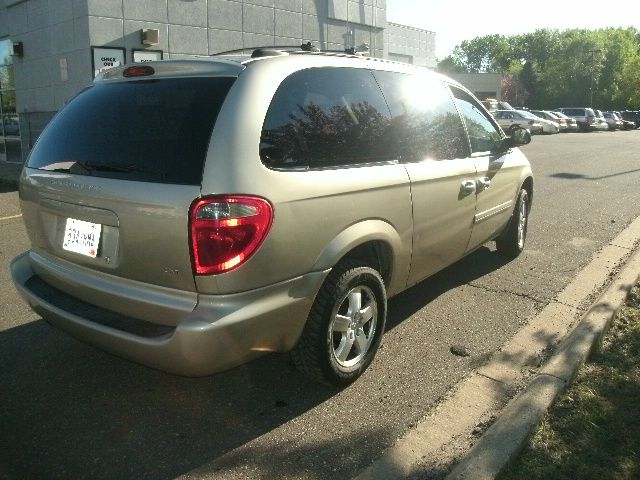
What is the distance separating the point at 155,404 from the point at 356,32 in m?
16.4

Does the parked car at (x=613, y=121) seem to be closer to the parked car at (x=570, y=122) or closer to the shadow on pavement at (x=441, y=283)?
the parked car at (x=570, y=122)

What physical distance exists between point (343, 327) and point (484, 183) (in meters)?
1.98

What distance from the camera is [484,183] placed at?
14.7 ft

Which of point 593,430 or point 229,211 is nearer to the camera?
point 229,211

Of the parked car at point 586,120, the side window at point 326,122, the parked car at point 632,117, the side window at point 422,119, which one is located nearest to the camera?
the side window at point 326,122

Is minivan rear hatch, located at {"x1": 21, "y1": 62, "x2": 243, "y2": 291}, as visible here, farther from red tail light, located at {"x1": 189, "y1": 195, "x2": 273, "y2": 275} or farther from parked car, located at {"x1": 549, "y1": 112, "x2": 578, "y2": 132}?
parked car, located at {"x1": 549, "y1": 112, "x2": 578, "y2": 132}

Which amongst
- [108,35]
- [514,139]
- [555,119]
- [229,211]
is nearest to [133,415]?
[229,211]

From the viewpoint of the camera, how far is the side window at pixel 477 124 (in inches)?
178

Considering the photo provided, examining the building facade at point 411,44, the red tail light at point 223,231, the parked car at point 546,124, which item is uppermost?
the building facade at point 411,44

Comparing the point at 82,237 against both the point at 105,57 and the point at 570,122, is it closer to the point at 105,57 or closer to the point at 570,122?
the point at 105,57

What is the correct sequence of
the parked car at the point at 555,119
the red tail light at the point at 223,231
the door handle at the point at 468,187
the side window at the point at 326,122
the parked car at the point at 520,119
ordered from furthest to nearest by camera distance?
the parked car at the point at 555,119 < the parked car at the point at 520,119 < the door handle at the point at 468,187 < the side window at the point at 326,122 < the red tail light at the point at 223,231

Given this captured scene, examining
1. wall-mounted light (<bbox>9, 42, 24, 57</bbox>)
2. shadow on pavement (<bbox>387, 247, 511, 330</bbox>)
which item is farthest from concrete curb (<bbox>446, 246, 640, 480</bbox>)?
wall-mounted light (<bbox>9, 42, 24, 57</bbox>)

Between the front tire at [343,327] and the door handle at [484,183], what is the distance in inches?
60.4

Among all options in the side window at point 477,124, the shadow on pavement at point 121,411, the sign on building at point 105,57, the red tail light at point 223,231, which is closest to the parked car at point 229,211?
the red tail light at point 223,231
